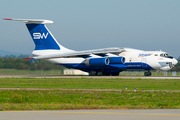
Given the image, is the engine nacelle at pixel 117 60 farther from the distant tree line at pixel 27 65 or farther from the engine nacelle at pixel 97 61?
the distant tree line at pixel 27 65

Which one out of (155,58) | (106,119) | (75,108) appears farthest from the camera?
(155,58)

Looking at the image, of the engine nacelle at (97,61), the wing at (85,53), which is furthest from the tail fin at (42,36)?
the engine nacelle at (97,61)

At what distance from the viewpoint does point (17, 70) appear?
1923 inches

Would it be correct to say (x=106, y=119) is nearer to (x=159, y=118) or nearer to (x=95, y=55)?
(x=159, y=118)

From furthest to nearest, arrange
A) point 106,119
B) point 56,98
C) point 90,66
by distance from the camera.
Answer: point 90,66
point 56,98
point 106,119

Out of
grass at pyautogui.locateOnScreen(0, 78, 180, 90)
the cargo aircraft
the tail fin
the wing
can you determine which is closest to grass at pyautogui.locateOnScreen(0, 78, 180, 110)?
grass at pyautogui.locateOnScreen(0, 78, 180, 90)

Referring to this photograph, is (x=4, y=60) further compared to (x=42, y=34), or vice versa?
(x=4, y=60)

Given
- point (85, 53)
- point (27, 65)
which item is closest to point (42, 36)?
point (27, 65)

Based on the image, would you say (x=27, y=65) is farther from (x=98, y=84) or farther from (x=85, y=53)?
(x=98, y=84)

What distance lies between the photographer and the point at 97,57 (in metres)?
42.2

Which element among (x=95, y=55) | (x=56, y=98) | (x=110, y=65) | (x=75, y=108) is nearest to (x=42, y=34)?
(x=95, y=55)

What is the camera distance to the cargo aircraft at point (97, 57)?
3966 centimetres

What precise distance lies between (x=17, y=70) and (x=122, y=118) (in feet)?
138

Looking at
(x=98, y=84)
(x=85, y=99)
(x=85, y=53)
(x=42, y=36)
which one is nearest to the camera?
(x=85, y=99)
